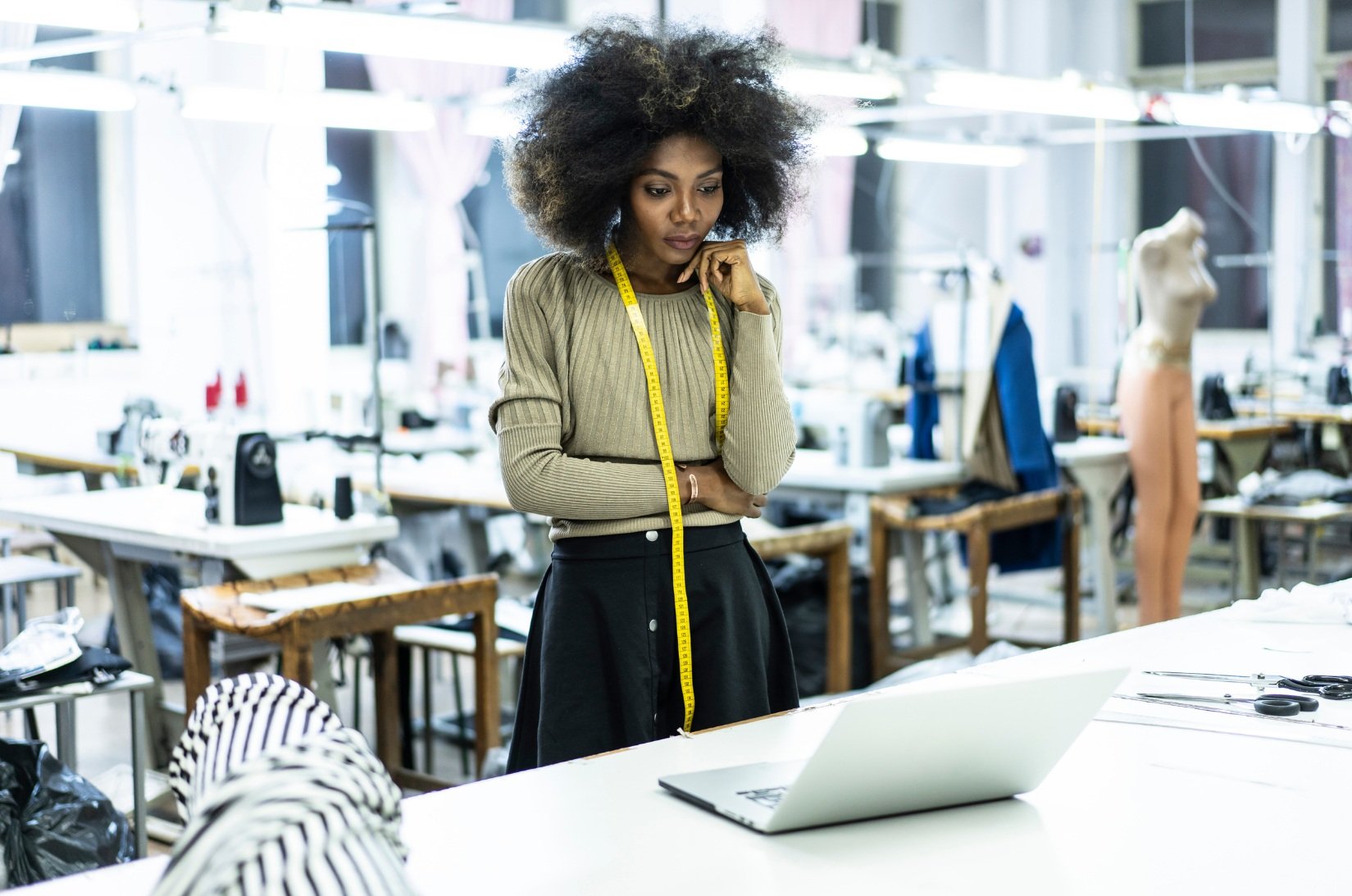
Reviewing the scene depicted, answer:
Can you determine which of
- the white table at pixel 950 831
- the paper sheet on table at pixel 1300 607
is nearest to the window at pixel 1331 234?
the paper sheet on table at pixel 1300 607

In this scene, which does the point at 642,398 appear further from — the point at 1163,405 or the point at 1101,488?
the point at 1101,488

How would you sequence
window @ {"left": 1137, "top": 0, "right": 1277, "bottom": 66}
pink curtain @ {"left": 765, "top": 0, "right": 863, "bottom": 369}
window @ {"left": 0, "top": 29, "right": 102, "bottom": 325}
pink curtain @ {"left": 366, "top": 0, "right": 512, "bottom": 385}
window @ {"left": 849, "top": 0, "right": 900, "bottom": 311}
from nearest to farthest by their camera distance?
window @ {"left": 0, "top": 29, "right": 102, "bottom": 325} < pink curtain @ {"left": 366, "top": 0, "right": 512, "bottom": 385} < window @ {"left": 1137, "top": 0, "right": 1277, "bottom": 66} < pink curtain @ {"left": 765, "top": 0, "right": 863, "bottom": 369} < window @ {"left": 849, "top": 0, "right": 900, "bottom": 311}

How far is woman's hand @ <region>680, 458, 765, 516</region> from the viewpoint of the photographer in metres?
1.97

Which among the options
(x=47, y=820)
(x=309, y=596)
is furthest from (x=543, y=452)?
(x=309, y=596)

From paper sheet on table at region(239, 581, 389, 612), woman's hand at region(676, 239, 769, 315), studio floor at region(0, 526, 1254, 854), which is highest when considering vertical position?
woman's hand at region(676, 239, 769, 315)

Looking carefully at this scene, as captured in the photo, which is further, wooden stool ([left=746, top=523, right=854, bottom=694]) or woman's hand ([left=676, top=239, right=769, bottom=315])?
wooden stool ([left=746, top=523, right=854, bottom=694])

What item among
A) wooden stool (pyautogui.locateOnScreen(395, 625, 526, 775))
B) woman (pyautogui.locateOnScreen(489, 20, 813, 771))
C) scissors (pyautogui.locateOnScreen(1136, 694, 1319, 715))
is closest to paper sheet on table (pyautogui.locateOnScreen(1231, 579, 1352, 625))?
scissors (pyautogui.locateOnScreen(1136, 694, 1319, 715))

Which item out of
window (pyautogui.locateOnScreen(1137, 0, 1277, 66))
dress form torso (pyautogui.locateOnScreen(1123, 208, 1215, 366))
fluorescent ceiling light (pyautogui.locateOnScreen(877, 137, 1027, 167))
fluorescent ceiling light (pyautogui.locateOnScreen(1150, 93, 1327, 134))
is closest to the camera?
dress form torso (pyautogui.locateOnScreen(1123, 208, 1215, 366))

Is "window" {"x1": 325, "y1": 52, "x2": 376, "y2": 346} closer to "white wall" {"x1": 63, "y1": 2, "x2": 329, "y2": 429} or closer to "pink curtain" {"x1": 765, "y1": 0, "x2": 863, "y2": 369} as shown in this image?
"white wall" {"x1": 63, "y1": 2, "x2": 329, "y2": 429}

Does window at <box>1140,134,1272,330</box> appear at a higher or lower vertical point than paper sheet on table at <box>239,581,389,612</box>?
higher

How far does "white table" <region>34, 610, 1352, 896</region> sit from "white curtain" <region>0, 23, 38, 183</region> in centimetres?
420

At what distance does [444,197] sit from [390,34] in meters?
5.15

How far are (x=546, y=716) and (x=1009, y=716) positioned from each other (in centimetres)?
88

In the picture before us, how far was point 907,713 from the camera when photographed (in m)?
1.19
